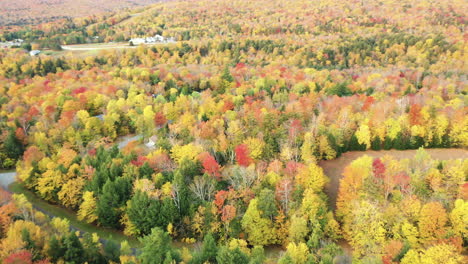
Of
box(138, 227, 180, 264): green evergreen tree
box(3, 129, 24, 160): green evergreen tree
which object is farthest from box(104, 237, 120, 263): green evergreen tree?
box(3, 129, 24, 160): green evergreen tree

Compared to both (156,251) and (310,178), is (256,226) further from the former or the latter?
(156,251)

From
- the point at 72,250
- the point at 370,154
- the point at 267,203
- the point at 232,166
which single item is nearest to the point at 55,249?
the point at 72,250

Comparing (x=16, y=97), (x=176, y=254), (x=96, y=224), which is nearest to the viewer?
(x=176, y=254)

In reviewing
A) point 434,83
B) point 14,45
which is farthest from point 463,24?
point 14,45

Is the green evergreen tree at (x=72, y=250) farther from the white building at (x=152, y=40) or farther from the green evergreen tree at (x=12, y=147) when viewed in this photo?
the white building at (x=152, y=40)

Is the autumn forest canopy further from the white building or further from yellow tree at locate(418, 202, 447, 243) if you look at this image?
the white building

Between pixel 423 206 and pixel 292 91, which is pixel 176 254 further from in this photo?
pixel 292 91
